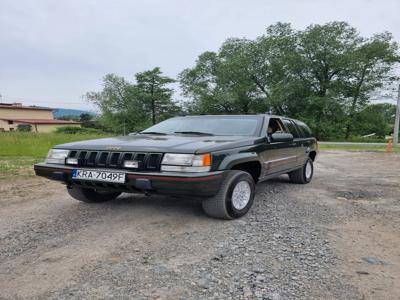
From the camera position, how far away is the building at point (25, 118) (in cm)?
4697

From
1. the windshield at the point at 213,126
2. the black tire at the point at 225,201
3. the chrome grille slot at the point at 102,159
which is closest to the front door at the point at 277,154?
the windshield at the point at 213,126

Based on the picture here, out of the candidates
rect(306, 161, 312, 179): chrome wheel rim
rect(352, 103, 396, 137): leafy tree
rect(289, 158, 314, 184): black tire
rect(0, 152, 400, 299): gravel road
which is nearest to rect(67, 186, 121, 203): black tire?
rect(0, 152, 400, 299): gravel road

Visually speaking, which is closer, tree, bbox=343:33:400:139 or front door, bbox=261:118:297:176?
front door, bbox=261:118:297:176

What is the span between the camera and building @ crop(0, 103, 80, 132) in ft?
154

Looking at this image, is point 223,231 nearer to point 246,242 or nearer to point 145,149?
point 246,242

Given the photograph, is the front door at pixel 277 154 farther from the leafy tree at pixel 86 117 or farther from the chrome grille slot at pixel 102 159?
the leafy tree at pixel 86 117

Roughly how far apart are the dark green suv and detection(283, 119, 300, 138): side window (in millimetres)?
925

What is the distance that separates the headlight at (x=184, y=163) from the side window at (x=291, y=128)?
9.60 ft

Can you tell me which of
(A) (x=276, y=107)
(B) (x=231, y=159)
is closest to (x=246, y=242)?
(B) (x=231, y=159)

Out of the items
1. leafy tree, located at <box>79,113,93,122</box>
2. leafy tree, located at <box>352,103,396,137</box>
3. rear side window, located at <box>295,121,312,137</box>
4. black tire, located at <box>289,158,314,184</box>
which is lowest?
black tire, located at <box>289,158,314,184</box>

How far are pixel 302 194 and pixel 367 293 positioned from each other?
3.27m

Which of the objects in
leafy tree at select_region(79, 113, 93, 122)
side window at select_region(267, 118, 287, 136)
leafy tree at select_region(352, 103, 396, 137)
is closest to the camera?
side window at select_region(267, 118, 287, 136)

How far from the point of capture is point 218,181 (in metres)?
3.37

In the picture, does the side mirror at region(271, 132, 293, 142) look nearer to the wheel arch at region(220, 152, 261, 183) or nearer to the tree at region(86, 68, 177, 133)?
the wheel arch at region(220, 152, 261, 183)
